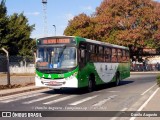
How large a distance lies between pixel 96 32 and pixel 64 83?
41.5m

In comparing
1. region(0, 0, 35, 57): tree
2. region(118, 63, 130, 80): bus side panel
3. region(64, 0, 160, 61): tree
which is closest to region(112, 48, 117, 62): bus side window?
region(118, 63, 130, 80): bus side panel

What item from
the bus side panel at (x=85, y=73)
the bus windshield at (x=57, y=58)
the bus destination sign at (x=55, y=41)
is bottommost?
the bus side panel at (x=85, y=73)

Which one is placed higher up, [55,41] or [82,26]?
[82,26]

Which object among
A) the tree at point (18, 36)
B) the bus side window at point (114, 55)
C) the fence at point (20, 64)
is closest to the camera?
the bus side window at point (114, 55)

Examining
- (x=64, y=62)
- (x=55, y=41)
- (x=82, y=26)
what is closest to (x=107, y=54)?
(x=55, y=41)

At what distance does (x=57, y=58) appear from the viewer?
2003 cm

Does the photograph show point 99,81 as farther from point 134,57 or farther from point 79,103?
point 134,57

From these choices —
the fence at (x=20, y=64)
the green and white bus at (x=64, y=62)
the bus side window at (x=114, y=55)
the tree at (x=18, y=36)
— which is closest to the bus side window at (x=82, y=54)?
the green and white bus at (x=64, y=62)

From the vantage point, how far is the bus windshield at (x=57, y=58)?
19.9 m

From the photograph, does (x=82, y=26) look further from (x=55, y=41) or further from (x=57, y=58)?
(x=57, y=58)

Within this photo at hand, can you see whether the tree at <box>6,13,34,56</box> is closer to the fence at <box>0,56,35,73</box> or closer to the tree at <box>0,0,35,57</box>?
the tree at <box>0,0,35,57</box>

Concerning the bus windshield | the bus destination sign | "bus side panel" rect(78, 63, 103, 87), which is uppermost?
the bus destination sign

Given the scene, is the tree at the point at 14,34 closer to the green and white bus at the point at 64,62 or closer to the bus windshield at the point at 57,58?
the green and white bus at the point at 64,62

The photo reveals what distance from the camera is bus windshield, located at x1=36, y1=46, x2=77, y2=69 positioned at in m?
19.9
